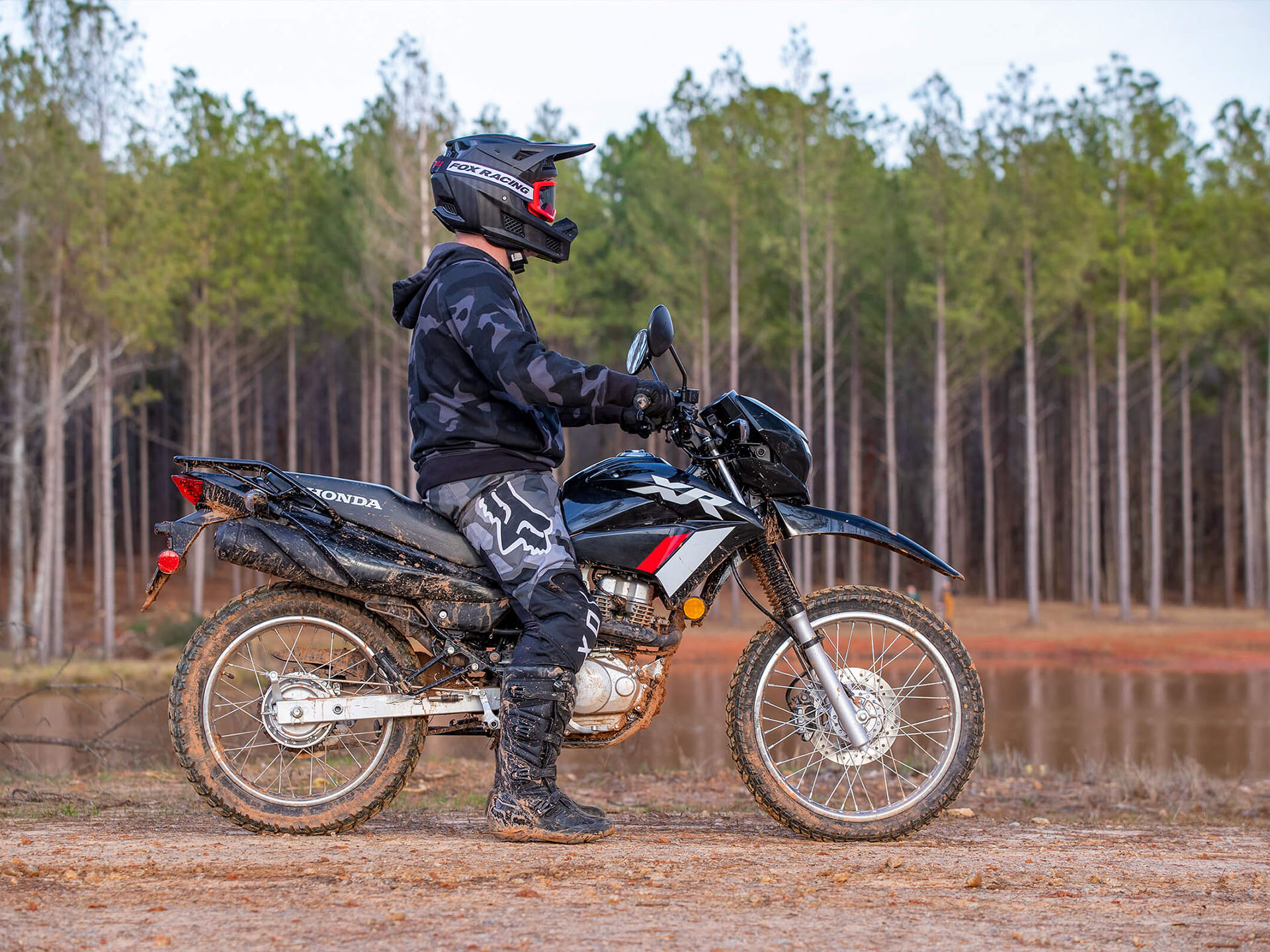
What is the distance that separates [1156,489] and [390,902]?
3354cm

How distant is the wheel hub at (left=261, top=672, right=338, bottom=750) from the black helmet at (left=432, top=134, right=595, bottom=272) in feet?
5.92

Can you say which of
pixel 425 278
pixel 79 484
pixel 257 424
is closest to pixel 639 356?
pixel 425 278

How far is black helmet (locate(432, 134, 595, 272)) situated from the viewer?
171 inches

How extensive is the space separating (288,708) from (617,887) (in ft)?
5.17

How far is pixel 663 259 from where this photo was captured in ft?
102

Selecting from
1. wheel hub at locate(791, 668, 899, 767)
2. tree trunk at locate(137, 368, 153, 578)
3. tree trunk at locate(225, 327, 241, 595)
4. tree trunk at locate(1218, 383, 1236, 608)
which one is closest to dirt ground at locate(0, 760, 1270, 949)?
wheel hub at locate(791, 668, 899, 767)

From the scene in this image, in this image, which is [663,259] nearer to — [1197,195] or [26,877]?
[1197,195]

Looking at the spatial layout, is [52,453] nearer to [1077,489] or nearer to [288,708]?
[288,708]

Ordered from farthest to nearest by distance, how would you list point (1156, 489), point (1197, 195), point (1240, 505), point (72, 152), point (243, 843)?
point (1240, 505)
point (1197, 195)
point (1156, 489)
point (72, 152)
point (243, 843)

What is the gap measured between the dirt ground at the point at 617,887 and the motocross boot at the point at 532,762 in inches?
3.9

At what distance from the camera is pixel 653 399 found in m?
4.01

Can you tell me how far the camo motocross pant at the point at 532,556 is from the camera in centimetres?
403

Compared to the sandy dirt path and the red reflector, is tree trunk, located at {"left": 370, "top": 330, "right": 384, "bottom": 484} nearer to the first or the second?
the red reflector

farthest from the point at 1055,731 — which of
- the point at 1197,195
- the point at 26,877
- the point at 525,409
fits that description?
the point at 1197,195
